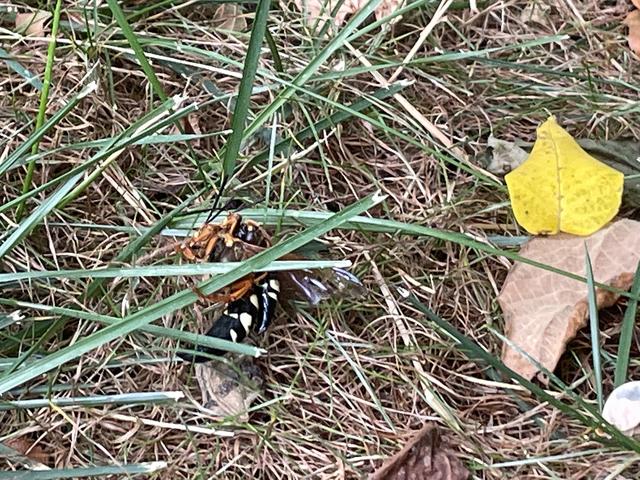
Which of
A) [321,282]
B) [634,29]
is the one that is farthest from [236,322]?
[634,29]

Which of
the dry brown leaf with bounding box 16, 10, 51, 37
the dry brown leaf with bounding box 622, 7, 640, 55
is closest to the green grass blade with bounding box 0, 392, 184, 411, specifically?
the dry brown leaf with bounding box 16, 10, 51, 37

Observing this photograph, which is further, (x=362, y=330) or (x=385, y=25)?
(x=385, y=25)

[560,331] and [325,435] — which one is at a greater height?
[560,331]

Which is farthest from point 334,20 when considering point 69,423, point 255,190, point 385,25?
point 69,423

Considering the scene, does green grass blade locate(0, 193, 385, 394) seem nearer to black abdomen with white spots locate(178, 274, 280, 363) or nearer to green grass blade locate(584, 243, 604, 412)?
black abdomen with white spots locate(178, 274, 280, 363)

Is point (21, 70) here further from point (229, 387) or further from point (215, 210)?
point (229, 387)

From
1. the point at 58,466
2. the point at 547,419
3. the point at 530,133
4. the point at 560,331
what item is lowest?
the point at 58,466

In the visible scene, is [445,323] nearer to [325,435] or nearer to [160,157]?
[325,435]
